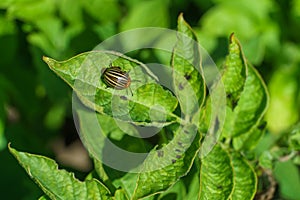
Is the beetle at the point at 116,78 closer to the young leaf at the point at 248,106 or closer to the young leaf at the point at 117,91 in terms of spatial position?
the young leaf at the point at 117,91

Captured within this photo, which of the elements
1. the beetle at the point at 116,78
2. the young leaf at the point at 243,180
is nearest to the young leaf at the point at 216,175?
the young leaf at the point at 243,180

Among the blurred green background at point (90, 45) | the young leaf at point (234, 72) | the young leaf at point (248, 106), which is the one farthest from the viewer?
the blurred green background at point (90, 45)

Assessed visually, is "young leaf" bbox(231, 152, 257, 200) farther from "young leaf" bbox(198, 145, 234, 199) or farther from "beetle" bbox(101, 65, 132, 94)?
"beetle" bbox(101, 65, 132, 94)

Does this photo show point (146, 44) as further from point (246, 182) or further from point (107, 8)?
point (246, 182)

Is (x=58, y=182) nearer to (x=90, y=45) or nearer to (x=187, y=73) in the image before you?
(x=187, y=73)

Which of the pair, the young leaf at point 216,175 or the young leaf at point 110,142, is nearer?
the young leaf at point 216,175

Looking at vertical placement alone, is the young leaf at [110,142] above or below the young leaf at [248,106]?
below

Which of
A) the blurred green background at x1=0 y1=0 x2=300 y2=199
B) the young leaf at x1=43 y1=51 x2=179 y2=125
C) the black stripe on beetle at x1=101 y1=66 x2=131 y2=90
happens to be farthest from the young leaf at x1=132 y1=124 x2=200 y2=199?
the blurred green background at x1=0 y1=0 x2=300 y2=199
